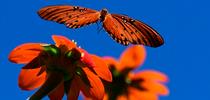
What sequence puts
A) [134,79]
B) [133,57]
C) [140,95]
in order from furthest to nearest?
[134,79] → [133,57] → [140,95]

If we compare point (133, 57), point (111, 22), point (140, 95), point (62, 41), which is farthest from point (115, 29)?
point (133, 57)

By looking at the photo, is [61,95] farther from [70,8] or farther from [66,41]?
[70,8]

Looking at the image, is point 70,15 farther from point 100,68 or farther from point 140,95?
point 140,95

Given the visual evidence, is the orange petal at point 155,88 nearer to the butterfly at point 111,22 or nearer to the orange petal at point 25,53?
the butterfly at point 111,22

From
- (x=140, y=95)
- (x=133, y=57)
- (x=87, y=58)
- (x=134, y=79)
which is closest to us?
(x=87, y=58)

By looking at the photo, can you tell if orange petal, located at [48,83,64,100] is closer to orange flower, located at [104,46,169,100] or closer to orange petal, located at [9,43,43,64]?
orange petal, located at [9,43,43,64]

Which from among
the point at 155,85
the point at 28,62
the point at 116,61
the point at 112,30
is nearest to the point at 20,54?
the point at 28,62
